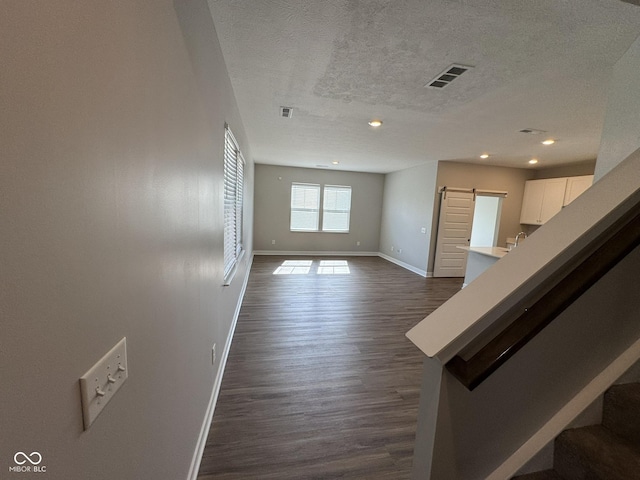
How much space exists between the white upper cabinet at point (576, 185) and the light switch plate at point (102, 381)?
273 inches

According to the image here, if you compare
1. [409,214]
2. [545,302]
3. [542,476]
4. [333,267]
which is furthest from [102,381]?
[409,214]

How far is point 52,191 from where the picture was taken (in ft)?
1.53

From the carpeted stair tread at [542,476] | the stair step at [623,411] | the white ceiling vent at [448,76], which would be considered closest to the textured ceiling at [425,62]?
the white ceiling vent at [448,76]

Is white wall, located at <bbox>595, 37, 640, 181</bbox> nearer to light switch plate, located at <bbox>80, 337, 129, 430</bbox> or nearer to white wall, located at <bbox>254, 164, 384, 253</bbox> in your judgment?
light switch plate, located at <bbox>80, 337, 129, 430</bbox>

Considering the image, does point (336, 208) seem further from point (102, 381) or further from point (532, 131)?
point (102, 381)

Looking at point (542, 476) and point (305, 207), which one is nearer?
point (542, 476)

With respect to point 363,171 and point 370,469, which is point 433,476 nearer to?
point 370,469

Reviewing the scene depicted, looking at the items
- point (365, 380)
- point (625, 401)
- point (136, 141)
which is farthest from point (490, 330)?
point (365, 380)

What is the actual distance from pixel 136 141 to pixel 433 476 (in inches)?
61.3

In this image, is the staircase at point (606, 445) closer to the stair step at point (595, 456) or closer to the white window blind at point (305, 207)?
the stair step at point (595, 456)

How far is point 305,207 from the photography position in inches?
310

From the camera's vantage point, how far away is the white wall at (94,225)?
40 cm

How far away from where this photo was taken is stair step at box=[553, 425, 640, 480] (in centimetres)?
102

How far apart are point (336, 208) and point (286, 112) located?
16.6 ft
